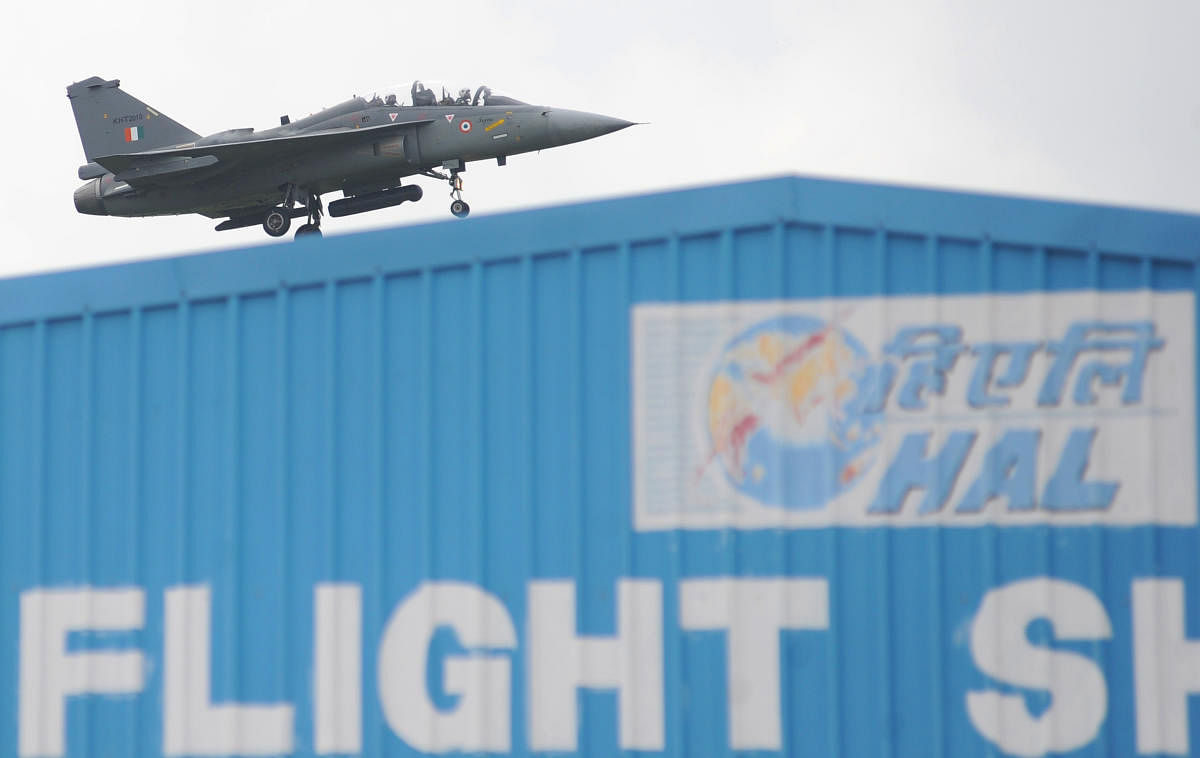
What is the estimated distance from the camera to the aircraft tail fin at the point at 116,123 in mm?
32312

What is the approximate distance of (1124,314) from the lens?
7309 mm

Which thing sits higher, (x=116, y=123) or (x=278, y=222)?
(x=116, y=123)

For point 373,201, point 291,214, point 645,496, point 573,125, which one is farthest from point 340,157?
point 645,496

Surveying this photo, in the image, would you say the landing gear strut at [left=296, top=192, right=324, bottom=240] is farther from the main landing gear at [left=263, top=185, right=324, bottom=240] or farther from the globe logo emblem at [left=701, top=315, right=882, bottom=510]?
the globe logo emblem at [left=701, top=315, right=882, bottom=510]

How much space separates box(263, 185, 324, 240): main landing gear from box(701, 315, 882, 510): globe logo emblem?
2244 cm

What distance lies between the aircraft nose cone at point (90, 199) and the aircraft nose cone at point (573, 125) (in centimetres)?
1048

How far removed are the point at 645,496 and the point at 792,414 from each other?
2.86 feet

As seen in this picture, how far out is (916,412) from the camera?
7387mm

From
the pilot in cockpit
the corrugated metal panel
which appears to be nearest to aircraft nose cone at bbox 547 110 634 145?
the pilot in cockpit

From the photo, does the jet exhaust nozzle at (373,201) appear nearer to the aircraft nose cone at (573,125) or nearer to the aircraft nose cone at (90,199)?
the aircraft nose cone at (573,125)

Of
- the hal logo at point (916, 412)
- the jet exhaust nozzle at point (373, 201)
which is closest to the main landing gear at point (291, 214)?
the jet exhaust nozzle at point (373, 201)

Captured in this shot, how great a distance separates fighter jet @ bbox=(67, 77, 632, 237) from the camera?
90.4 ft

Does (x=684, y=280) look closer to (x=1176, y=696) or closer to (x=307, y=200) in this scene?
(x=1176, y=696)

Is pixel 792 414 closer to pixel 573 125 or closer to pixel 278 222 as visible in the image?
pixel 573 125
